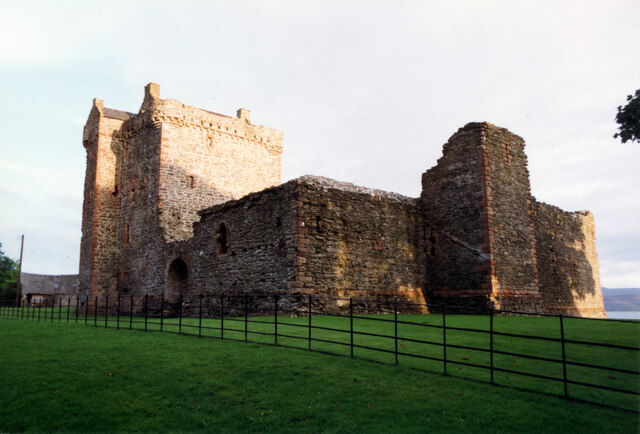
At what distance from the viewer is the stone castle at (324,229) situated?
17.5 meters

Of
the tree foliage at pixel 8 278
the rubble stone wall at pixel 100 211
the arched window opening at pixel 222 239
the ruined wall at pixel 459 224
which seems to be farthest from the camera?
the tree foliage at pixel 8 278

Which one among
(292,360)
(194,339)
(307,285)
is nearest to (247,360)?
(292,360)

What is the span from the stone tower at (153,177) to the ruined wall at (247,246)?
4.27 metres

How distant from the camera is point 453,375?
7496 millimetres

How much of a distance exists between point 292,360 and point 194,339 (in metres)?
3.76

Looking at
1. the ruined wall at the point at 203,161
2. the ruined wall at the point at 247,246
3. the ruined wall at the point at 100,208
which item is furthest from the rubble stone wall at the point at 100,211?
the ruined wall at the point at 247,246

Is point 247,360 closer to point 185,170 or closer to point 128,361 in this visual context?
point 128,361

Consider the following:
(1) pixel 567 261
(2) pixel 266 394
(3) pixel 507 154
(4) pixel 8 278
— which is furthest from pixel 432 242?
(4) pixel 8 278

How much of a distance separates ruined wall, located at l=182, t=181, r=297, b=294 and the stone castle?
63mm

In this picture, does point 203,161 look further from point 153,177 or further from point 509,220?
point 509,220

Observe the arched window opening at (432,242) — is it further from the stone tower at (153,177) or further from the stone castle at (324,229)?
the stone tower at (153,177)

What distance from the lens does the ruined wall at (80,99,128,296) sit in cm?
2898

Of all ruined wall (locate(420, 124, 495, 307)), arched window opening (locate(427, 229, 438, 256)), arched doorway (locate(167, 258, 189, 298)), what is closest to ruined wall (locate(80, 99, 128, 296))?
arched doorway (locate(167, 258, 189, 298))

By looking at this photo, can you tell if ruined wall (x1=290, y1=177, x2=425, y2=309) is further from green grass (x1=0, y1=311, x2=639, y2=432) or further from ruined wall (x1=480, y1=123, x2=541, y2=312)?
green grass (x1=0, y1=311, x2=639, y2=432)
